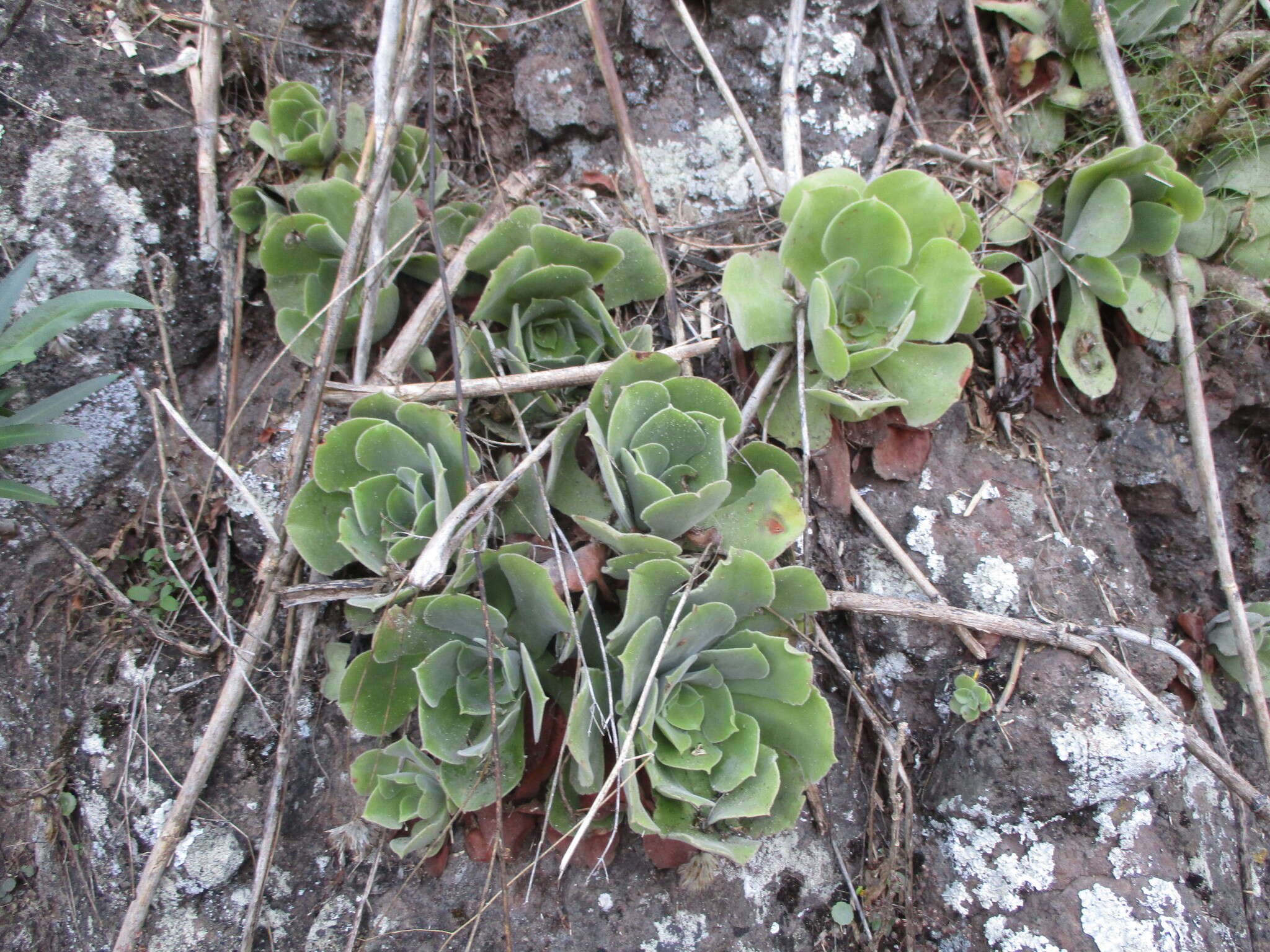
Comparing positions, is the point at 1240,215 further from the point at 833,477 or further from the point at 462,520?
the point at 462,520

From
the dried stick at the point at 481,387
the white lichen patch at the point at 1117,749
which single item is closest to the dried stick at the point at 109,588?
the dried stick at the point at 481,387

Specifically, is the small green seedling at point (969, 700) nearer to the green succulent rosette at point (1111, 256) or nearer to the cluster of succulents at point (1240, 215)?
the green succulent rosette at point (1111, 256)

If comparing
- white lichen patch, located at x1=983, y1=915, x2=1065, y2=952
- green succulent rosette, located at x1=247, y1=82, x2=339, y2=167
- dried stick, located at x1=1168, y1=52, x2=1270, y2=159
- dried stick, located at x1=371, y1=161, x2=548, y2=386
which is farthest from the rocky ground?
dried stick, located at x1=1168, y1=52, x2=1270, y2=159

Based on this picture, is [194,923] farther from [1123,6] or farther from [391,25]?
[1123,6]

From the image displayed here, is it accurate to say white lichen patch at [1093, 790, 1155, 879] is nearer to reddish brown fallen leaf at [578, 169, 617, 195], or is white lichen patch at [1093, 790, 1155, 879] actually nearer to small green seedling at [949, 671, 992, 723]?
small green seedling at [949, 671, 992, 723]

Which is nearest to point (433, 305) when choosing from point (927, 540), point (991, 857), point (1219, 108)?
point (927, 540)

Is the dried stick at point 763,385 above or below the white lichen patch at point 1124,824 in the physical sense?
above
